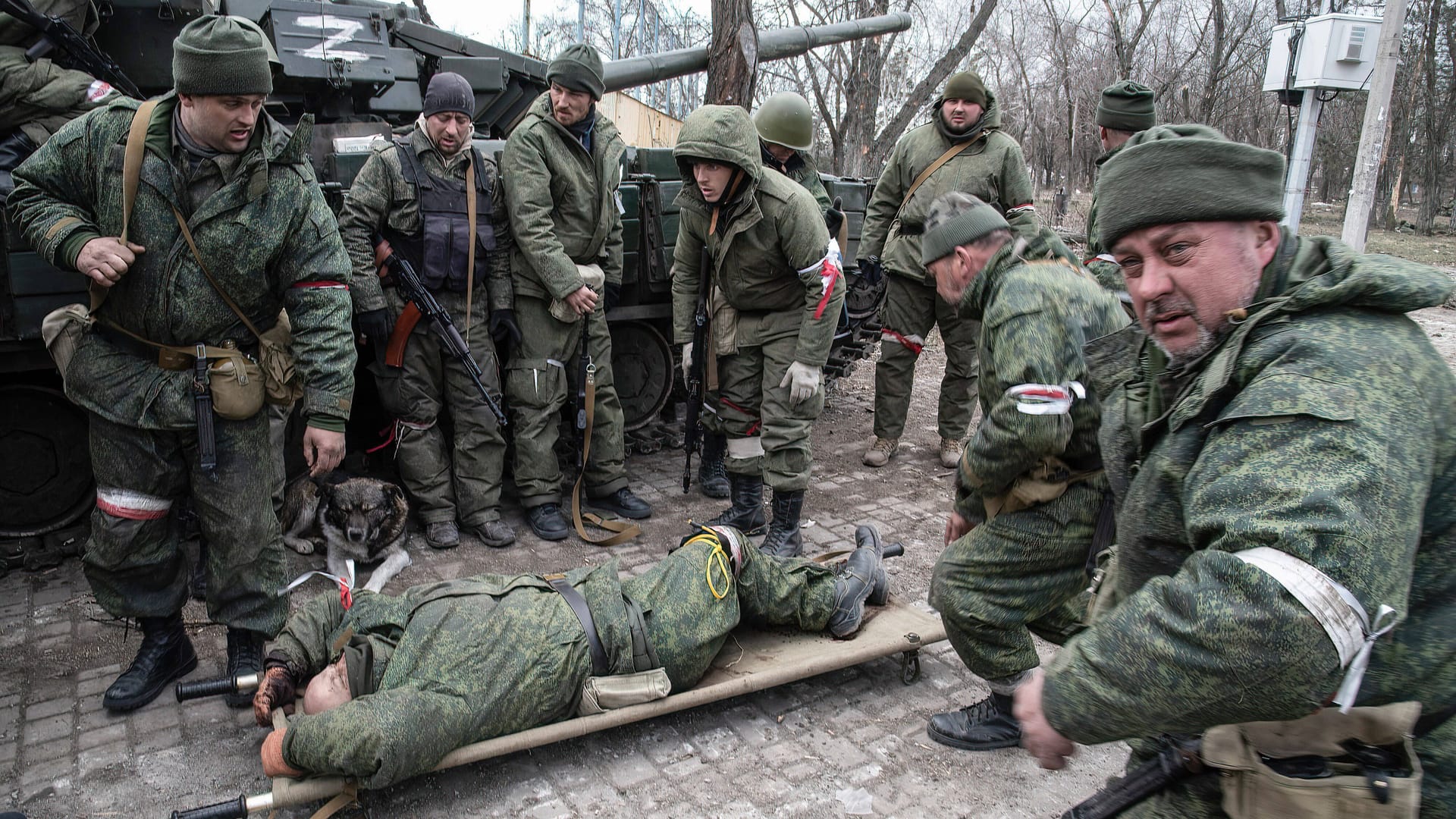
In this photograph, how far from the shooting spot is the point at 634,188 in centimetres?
612

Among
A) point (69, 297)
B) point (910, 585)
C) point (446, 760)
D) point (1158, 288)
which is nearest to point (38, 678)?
point (69, 297)

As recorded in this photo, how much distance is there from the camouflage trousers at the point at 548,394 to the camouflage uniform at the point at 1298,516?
4.06 metres

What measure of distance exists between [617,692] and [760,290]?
7.98 feet

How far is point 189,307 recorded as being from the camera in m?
3.42

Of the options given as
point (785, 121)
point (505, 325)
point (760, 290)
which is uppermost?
point (785, 121)

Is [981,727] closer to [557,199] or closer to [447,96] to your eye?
[557,199]

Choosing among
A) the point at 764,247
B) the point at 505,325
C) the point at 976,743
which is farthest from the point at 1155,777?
the point at 505,325

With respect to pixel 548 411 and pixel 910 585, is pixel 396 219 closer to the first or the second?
pixel 548 411

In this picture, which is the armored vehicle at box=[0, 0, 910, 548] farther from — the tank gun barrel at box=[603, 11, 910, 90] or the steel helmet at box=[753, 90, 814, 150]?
the steel helmet at box=[753, 90, 814, 150]

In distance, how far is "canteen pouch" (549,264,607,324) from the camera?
17.6ft

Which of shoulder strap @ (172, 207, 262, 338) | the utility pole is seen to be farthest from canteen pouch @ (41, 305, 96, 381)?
the utility pole

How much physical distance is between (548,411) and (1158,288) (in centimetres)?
414

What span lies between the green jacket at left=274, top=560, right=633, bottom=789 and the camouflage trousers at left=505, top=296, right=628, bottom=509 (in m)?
2.02

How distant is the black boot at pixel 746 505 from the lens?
5.43 meters
